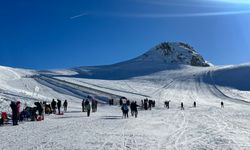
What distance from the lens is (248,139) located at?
18.5m

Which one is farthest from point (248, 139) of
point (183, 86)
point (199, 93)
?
point (183, 86)

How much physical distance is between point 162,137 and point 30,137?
19.8 feet

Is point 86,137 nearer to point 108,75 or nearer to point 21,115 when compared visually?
point 21,115

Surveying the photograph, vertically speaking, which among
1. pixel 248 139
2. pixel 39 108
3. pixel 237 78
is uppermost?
pixel 237 78

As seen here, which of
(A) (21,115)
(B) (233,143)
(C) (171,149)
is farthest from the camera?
(A) (21,115)

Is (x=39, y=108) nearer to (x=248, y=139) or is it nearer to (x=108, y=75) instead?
(x=248, y=139)

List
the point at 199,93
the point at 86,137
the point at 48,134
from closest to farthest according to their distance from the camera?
1. the point at 86,137
2. the point at 48,134
3. the point at 199,93

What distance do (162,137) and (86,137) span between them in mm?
3459

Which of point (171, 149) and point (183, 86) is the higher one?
point (183, 86)

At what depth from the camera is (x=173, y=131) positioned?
20.9 m

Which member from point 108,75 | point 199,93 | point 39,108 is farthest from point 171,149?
point 108,75

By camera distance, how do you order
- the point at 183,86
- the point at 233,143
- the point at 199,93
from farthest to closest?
the point at 183,86
the point at 199,93
the point at 233,143

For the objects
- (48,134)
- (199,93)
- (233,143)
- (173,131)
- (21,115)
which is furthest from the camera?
(199,93)

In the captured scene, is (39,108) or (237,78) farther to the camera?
(237,78)
